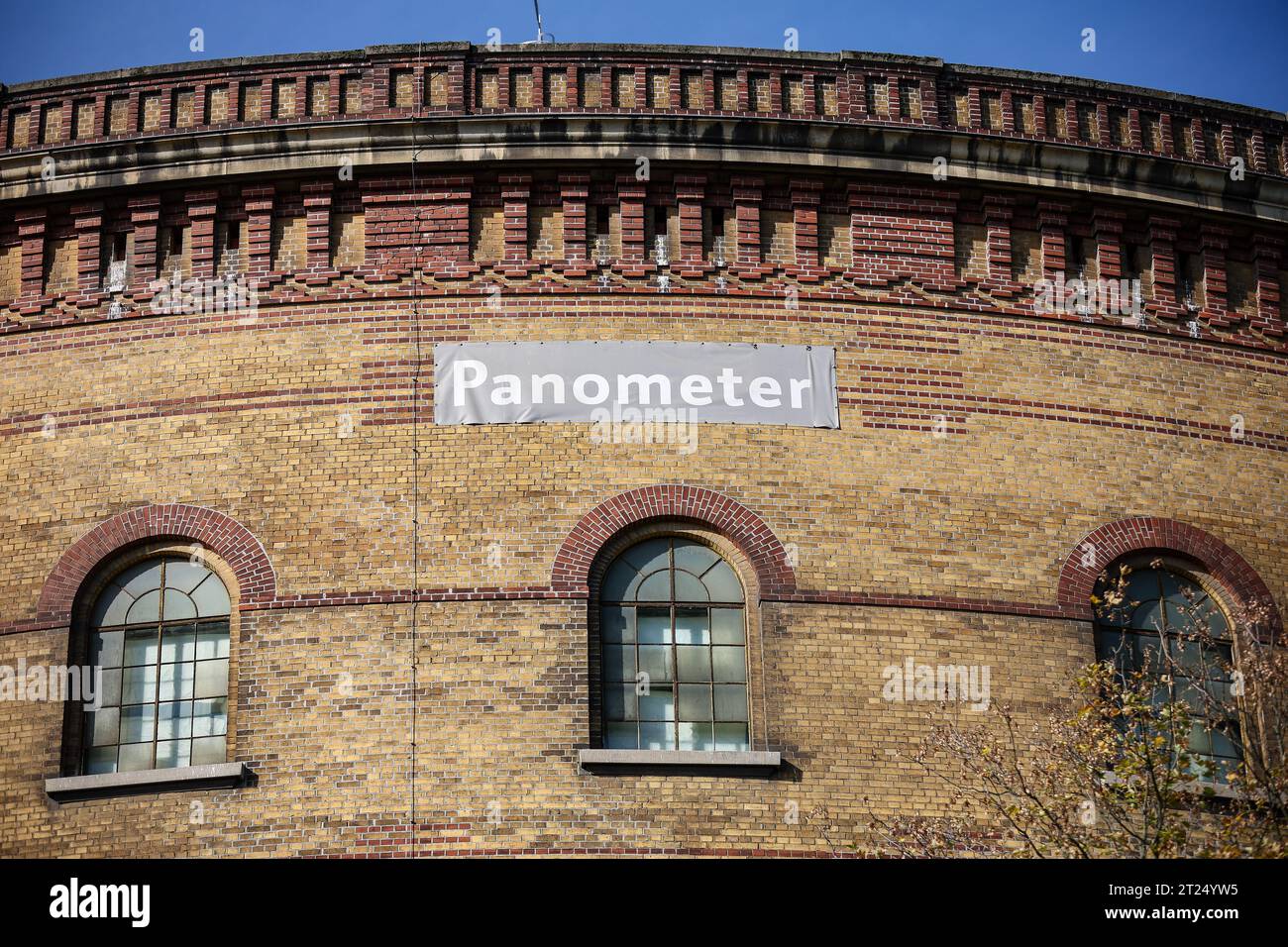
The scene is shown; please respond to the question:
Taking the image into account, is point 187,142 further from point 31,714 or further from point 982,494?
point 982,494

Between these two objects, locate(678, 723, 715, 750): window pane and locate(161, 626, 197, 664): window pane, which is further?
locate(161, 626, 197, 664): window pane

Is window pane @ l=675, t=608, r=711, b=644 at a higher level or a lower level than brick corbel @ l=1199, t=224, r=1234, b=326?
lower

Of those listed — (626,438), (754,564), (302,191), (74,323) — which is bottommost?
(754,564)

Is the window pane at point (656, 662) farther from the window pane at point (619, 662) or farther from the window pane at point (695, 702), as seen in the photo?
the window pane at point (695, 702)

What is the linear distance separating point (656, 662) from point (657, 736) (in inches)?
32.3

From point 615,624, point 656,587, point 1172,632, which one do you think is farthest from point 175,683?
point 1172,632

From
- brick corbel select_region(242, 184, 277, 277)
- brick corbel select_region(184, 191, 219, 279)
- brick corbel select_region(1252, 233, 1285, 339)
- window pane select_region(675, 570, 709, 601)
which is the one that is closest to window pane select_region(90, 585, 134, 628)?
brick corbel select_region(184, 191, 219, 279)

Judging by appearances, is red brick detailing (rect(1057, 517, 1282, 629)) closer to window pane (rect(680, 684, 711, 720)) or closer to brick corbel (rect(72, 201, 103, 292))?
window pane (rect(680, 684, 711, 720))

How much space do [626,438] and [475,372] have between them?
188 cm

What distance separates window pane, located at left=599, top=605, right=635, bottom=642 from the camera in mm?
20266

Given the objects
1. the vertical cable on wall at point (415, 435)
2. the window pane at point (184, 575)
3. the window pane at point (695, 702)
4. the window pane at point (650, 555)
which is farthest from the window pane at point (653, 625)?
the window pane at point (184, 575)

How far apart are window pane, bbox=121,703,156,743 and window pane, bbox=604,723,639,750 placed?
4.99 meters

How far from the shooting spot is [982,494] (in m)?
21.0

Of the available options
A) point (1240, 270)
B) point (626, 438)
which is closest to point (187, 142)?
point (626, 438)
